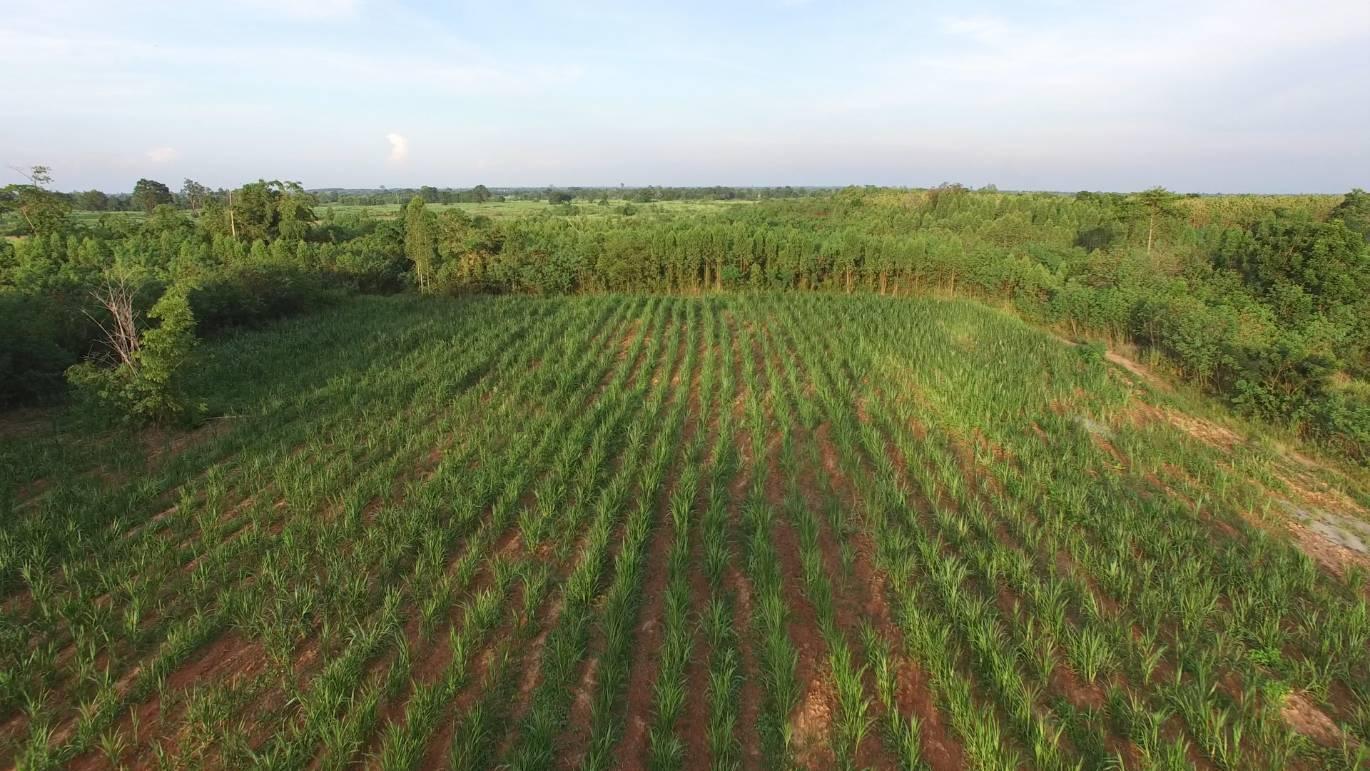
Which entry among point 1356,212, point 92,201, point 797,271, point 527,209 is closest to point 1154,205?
point 1356,212

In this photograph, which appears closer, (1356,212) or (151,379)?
(151,379)

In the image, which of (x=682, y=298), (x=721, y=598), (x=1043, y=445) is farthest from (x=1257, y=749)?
(x=682, y=298)

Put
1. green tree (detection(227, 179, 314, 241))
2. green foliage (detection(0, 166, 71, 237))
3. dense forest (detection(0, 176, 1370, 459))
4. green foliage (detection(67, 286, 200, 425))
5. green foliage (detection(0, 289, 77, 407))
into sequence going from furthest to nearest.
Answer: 1. green tree (detection(227, 179, 314, 241))
2. green foliage (detection(0, 166, 71, 237))
3. dense forest (detection(0, 176, 1370, 459))
4. green foliage (detection(0, 289, 77, 407))
5. green foliage (detection(67, 286, 200, 425))

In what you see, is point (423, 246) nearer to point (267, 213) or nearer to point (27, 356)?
point (267, 213)

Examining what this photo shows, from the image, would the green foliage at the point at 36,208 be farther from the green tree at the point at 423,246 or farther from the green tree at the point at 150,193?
the green tree at the point at 150,193

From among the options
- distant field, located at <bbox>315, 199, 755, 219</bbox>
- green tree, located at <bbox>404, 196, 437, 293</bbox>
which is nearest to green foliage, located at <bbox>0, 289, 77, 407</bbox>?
green tree, located at <bbox>404, 196, 437, 293</bbox>

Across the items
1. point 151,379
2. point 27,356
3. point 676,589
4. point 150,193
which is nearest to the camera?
point 676,589

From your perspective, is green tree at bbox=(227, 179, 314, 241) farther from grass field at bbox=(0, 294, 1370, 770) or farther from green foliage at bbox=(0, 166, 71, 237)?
grass field at bbox=(0, 294, 1370, 770)
